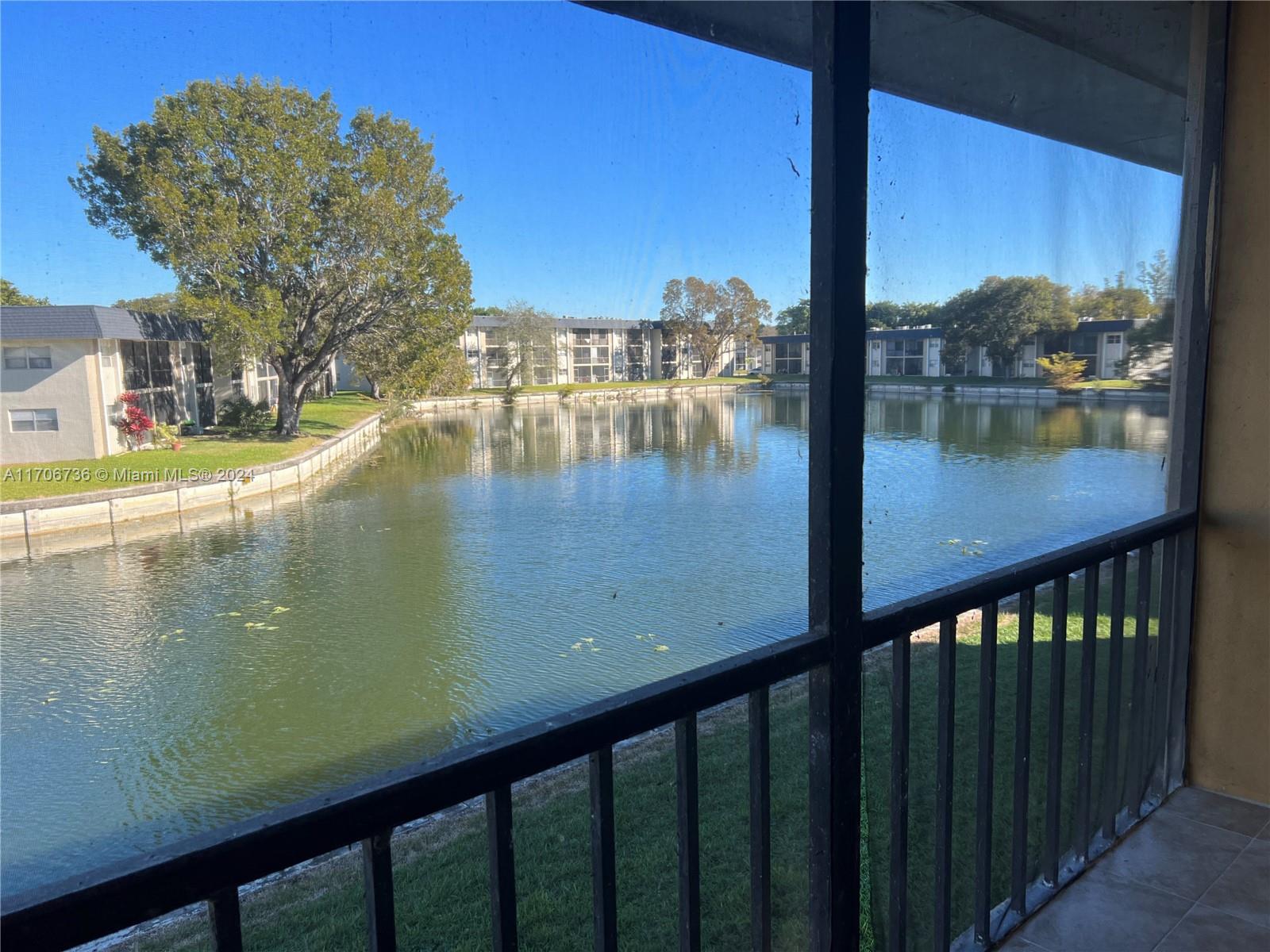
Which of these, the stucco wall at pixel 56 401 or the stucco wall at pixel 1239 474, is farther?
the stucco wall at pixel 1239 474

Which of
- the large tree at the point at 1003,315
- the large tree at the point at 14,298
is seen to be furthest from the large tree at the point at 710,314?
the large tree at the point at 14,298

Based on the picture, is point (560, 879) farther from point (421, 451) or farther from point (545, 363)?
point (421, 451)

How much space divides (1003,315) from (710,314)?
2.10 feet

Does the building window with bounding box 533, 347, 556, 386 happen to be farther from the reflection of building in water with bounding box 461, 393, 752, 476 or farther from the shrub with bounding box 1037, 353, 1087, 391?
the shrub with bounding box 1037, 353, 1087, 391

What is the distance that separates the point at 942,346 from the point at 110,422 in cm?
165

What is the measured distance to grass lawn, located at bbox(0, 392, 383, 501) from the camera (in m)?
1.40

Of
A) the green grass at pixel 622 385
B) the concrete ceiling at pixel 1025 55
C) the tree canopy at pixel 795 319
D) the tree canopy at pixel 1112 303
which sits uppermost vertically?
the concrete ceiling at pixel 1025 55

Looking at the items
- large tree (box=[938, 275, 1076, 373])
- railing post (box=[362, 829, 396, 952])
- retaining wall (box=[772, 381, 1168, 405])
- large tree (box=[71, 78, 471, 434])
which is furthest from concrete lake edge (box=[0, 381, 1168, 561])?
railing post (box=[362, 829, 396, 952])

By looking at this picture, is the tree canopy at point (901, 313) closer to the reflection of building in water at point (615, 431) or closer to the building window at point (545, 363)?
the reflection of building in water at point (615, 431)

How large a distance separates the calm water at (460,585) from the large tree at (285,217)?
2.34 ft

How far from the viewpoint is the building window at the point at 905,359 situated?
4.79ft

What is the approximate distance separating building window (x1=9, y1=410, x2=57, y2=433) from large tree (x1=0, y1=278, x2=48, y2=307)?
23cm

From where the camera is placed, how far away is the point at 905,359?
5.15 ft

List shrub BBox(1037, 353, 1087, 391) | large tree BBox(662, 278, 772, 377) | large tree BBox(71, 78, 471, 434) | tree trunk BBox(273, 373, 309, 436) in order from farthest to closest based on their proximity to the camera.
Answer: tree trunk BBox(273, 373, 309, 436) < shrub BBox(1037, 353, 1087, 391) < large tree BBox(662, 278, 772, 377) < large tree BBox(71, 78, 471, 434)
